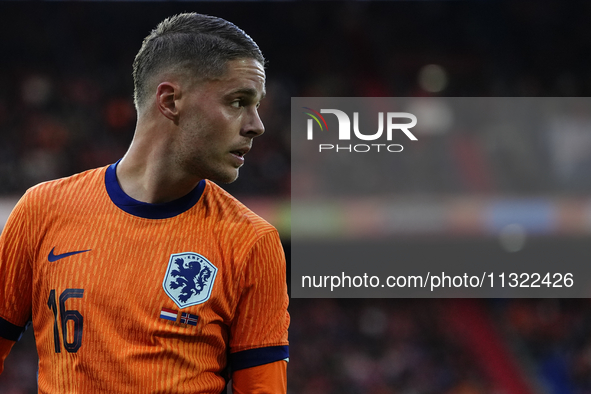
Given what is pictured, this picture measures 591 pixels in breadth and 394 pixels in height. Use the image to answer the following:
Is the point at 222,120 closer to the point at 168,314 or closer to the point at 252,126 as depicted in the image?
the point at 252,126

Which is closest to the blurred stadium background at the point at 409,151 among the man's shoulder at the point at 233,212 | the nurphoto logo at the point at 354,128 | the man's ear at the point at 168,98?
the nurphoto logo at the point at 354,128

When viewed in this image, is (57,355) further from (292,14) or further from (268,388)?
(292,14)

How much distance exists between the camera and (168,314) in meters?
1.54

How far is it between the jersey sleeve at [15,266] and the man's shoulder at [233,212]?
481 millimetres

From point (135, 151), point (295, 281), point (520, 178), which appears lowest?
point (135, 151)

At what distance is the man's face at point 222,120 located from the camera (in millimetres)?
1587

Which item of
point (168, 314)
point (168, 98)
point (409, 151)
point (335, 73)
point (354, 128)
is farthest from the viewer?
point (335, 73)

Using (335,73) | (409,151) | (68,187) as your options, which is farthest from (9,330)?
(335,73)

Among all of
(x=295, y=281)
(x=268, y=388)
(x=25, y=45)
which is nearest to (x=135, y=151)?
(x=268, y=388)

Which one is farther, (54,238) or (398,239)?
(398,239)

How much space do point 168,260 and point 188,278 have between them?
7 cm

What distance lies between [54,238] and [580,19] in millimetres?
12744


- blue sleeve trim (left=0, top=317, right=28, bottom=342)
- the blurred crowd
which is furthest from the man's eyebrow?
the blurred crowd

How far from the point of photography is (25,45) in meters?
12.4
